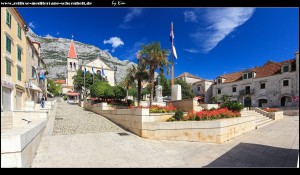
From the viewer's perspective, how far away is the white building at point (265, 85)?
30.4 meters

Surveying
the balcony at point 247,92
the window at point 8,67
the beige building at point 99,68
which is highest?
the beige building at point 99,68

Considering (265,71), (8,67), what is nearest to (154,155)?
(8,67)

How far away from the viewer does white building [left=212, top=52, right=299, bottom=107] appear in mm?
30438

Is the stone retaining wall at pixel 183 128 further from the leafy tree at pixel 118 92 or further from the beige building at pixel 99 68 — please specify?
the beige building at pixel 99 68

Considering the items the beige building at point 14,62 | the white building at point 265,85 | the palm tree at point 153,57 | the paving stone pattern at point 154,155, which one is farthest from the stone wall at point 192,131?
the white building at point 265,85

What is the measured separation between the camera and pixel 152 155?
690 cm

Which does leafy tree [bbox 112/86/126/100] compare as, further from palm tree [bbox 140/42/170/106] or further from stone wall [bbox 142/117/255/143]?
stone wall [bbox 142/117/255/143]

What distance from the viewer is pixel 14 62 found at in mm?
19250

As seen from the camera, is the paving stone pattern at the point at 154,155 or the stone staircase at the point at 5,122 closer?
the stone staircase at the point at 5,122

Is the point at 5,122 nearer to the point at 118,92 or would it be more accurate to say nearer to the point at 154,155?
the point at 154,155

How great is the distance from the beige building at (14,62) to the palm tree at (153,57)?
12.5 metres

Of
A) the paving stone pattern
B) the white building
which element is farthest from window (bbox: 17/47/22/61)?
the white building

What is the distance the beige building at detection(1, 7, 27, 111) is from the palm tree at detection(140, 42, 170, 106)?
40.9 feet

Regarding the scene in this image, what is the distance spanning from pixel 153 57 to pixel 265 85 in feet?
86.7
